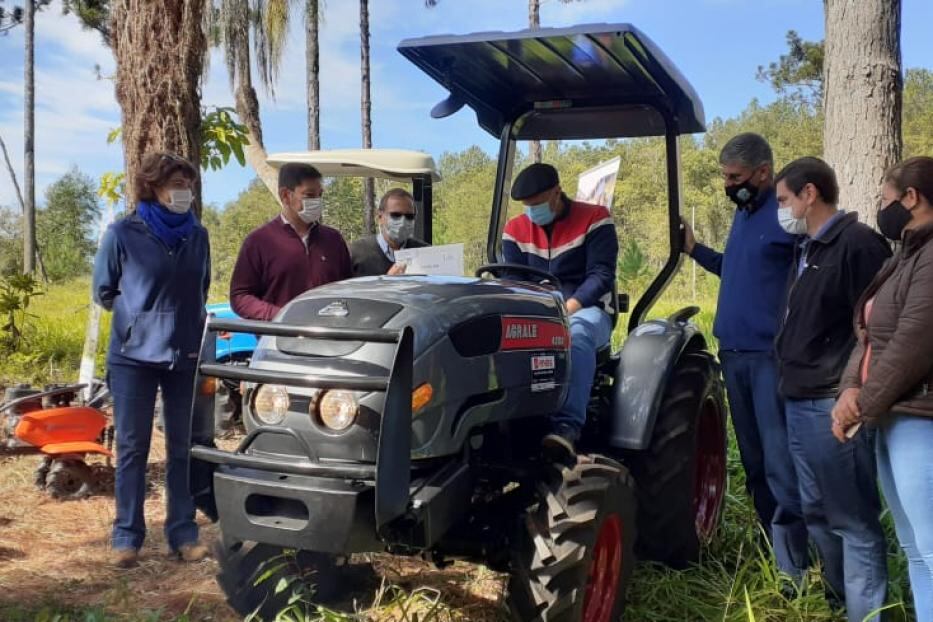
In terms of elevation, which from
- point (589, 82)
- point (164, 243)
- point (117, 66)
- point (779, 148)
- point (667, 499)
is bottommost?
point (667, 499)

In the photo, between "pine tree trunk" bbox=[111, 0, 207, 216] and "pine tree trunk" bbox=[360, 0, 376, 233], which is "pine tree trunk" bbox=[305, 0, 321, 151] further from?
"pine tree trunk" bbox=[111, 0, 207, 216]

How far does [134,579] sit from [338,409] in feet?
6.32

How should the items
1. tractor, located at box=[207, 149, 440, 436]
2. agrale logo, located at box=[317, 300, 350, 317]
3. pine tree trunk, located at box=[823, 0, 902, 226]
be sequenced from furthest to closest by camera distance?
tractor, located at box=[207, 149, 440, 436], pine tree trunk, located at box=[823, 0, 902, 226], agrale logo, located at box=[317, 300, 350, 317]

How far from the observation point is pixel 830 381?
2980 millimetres

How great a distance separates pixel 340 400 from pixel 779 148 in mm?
42030

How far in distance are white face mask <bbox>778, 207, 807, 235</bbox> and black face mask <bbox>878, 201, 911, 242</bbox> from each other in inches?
22.4

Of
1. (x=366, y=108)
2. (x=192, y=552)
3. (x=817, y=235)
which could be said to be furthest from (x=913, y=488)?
(x=366, y=108)

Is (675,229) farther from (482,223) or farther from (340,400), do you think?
(482,223)

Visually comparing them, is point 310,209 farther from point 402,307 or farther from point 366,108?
point 366,108

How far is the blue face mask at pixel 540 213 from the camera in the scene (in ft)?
12.4

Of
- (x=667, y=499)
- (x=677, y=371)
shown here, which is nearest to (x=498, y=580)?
(x=667, y=499)

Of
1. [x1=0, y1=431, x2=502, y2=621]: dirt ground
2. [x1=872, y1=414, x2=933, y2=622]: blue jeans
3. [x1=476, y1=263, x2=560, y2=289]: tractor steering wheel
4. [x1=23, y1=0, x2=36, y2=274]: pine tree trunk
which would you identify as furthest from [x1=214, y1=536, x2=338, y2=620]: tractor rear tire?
[x1=23, y1=0, x2=36, y2=274]: pine tree trunk

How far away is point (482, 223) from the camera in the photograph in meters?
41.0

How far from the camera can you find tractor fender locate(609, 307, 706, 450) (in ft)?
10.9
